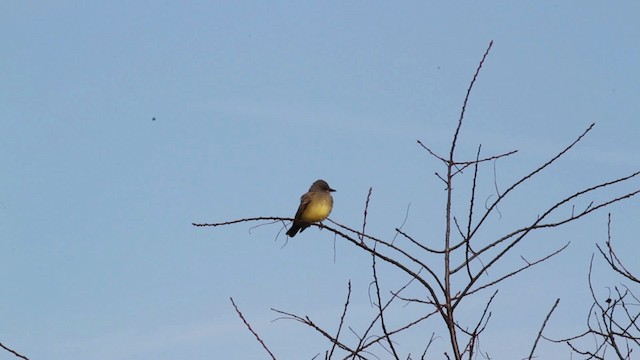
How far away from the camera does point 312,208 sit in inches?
428

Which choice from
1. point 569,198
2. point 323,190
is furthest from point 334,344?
point 323,190

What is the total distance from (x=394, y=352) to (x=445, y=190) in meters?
0.85

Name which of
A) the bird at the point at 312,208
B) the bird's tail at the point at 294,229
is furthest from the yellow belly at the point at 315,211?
the bird's tail at the point at 294,229

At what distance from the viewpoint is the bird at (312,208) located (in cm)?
1086

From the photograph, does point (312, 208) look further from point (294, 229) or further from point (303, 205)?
point (294, 229)

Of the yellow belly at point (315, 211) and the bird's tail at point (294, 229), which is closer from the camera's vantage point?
the yellow belly at point (315, 211)

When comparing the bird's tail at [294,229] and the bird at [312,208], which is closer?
the bird at [312,208]

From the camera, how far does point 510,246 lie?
155 inches

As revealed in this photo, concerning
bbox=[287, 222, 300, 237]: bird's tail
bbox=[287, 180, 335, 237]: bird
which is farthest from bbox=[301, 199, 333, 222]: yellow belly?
bbox=[287, 222, 300, 237]: bird's tail

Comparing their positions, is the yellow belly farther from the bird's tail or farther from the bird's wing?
the bird's tail

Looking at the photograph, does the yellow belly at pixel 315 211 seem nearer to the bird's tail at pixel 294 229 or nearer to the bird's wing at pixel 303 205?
the bird's wing at pixel 303 205

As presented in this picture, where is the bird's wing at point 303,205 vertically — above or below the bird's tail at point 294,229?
above

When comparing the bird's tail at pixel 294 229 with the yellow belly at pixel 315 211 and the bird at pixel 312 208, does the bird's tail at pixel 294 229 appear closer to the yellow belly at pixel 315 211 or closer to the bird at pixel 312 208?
the bird at pixel 312 208

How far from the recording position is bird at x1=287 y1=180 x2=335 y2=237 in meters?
10.9
